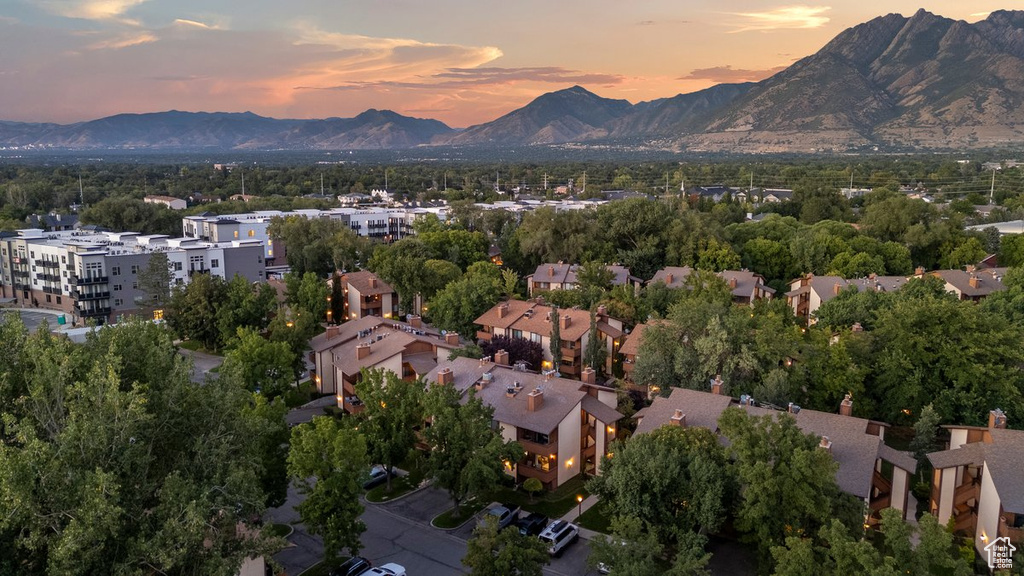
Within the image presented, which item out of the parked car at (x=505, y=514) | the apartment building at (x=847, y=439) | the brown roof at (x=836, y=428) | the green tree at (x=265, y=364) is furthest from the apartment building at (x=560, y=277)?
the parked car at (x=505, y=514)

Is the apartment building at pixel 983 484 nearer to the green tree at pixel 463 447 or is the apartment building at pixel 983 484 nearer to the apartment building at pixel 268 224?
the green tree at pixel 463 447

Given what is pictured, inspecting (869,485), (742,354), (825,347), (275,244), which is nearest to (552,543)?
(869,485)

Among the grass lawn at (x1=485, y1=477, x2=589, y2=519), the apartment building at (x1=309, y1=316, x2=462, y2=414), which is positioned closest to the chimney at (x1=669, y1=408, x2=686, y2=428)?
the grass lawn at (x1=485, y1=477, x2=589, y2=519)

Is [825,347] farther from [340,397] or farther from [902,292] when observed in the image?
[340,397]

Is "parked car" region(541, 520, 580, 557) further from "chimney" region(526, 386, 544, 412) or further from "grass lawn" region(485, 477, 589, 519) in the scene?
"chimney" region(526, 386, 544, 412)

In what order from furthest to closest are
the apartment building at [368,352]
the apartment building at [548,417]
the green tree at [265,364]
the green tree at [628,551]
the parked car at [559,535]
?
1. the apartment building at [368,352]
2. the green tree at [265,364]
3. the apartment building at [548,417]
4. the parked car at [559,535]
5. the green tree at [628,551]

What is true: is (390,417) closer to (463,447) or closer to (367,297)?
(463,447)

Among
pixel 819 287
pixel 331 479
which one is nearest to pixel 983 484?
pixel 331 479
